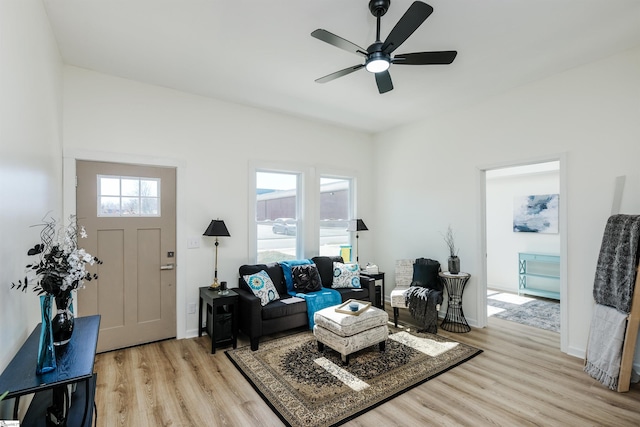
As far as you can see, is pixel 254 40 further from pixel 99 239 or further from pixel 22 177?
pixel 99 239

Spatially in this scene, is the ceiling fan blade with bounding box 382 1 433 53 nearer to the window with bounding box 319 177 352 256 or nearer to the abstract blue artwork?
the window with bounding box 319 177 352 256

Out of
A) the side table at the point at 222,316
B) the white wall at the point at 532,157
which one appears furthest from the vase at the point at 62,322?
the white wall at the point at 532,157

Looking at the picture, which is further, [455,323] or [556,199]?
[556,199]

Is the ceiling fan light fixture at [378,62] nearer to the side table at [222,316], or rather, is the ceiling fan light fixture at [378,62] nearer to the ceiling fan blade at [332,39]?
the ceiling fan blade at [332,39]

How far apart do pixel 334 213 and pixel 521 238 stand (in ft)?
12.5

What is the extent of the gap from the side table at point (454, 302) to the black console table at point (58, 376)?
12.6ft

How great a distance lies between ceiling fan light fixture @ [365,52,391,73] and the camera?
7.47 feet

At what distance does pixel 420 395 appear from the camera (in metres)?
2.58

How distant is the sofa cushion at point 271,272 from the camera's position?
12.8ft

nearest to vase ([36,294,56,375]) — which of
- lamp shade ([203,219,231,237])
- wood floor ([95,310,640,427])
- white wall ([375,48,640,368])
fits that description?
wood floor ([95,310,640,427])

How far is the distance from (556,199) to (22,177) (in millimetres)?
7018

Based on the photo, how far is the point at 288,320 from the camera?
368 cm

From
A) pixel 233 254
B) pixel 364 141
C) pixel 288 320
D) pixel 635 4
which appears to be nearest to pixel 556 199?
pixel 364 141

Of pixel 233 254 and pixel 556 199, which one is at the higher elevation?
pixel 556 199
